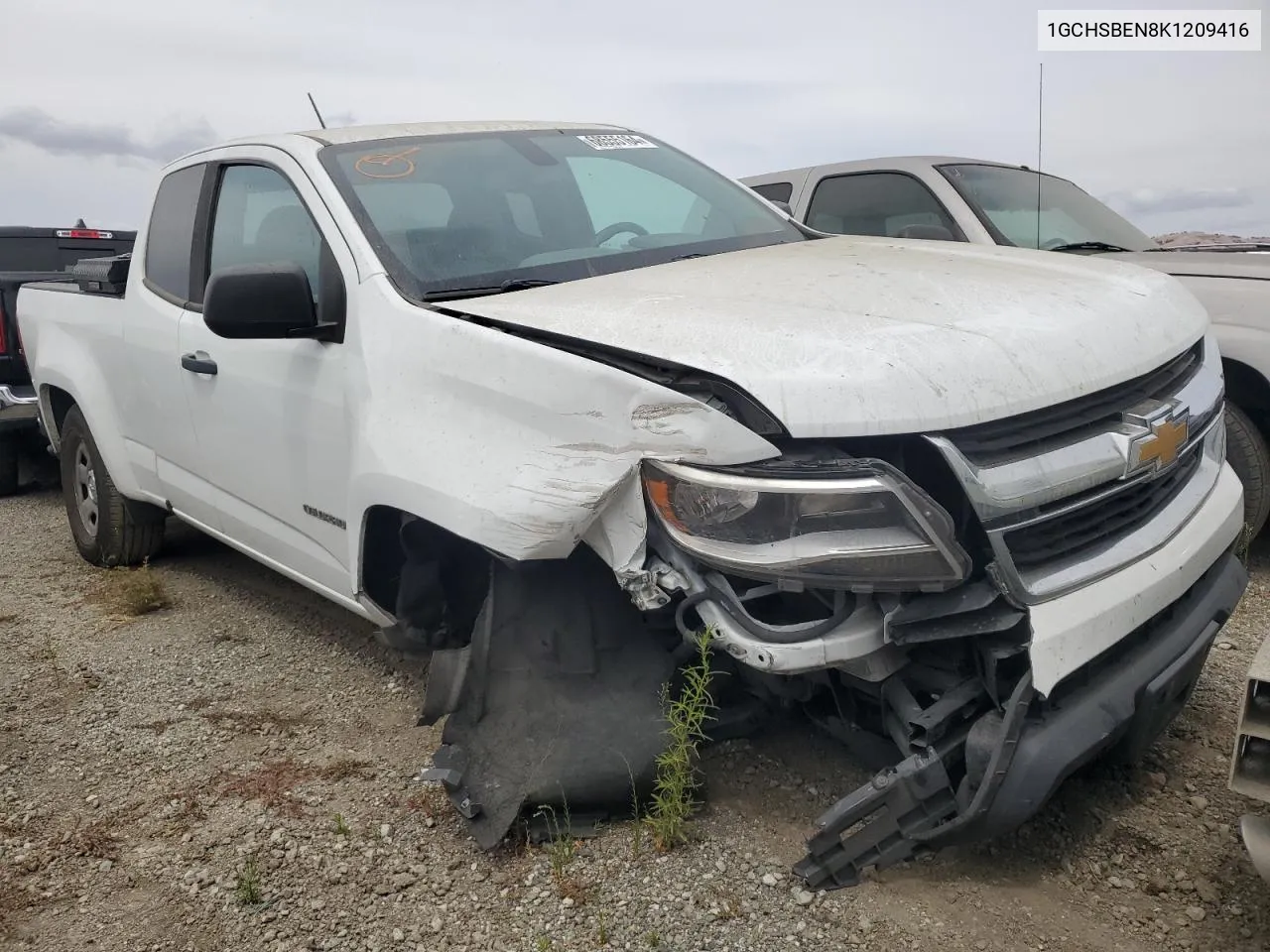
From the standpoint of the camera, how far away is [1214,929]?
2172 mm

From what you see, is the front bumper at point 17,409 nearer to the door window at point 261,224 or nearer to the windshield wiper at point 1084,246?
the door window at point 261,224

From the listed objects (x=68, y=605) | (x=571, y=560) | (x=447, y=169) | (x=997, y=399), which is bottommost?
(x=68, y=605)

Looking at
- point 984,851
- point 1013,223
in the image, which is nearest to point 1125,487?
point 984,851

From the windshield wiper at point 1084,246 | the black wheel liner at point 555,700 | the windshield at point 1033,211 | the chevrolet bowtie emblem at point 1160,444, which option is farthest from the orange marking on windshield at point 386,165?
the windshield wiper at point 1084,246

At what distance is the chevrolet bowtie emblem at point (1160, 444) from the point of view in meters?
2.33

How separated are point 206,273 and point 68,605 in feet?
5.79

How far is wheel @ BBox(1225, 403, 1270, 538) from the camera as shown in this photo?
4.19 meters

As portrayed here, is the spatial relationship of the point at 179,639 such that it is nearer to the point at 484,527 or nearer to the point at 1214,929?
the point at 484,527

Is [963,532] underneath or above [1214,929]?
above

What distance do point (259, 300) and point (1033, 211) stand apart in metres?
4.16

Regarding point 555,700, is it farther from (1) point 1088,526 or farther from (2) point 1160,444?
(2) point 1160,444

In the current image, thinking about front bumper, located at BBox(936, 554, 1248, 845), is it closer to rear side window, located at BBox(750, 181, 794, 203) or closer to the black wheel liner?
the black wheel liner

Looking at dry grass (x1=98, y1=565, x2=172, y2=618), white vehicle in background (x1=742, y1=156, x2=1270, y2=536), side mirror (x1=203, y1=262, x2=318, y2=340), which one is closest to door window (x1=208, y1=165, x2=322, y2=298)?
side mirror (x1=203, y1=262, x2=318, y2=340)

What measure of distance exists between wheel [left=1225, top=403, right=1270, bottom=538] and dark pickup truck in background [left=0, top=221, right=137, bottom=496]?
21.3 feet
